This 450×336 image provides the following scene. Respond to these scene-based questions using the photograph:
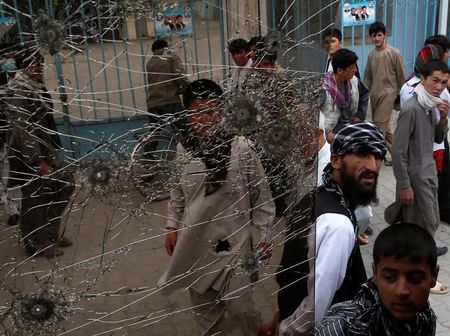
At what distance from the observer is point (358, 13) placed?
Answer: 6.17 metres

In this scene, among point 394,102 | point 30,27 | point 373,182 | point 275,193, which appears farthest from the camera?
point 394,102

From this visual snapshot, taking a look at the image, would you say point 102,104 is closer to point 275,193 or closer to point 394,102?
point 275,193

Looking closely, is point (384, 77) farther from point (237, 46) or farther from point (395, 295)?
point (237, 46)

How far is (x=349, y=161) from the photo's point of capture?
1917mm

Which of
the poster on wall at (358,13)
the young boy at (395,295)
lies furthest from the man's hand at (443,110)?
the poster on wall at (358,13)

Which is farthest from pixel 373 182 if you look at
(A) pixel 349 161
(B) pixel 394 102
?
(B) pixel 394 102

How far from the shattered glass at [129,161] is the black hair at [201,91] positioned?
2 cm

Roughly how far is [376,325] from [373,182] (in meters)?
0.53

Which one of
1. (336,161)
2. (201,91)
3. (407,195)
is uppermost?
(201,91)

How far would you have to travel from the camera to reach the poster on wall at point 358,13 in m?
6.14

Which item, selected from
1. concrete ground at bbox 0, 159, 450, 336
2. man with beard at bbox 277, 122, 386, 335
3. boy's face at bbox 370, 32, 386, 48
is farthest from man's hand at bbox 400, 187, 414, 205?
boy's face at bbox 370, 32, 386, 48

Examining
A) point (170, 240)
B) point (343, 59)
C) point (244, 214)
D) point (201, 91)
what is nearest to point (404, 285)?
point (244, 214)

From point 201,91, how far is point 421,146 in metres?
2.24

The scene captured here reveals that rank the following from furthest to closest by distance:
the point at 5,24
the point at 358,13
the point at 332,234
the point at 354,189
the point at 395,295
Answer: the point at 358,13, the point at 354,189, the point at 332,234, the point at 395,295, the point at 5,24
